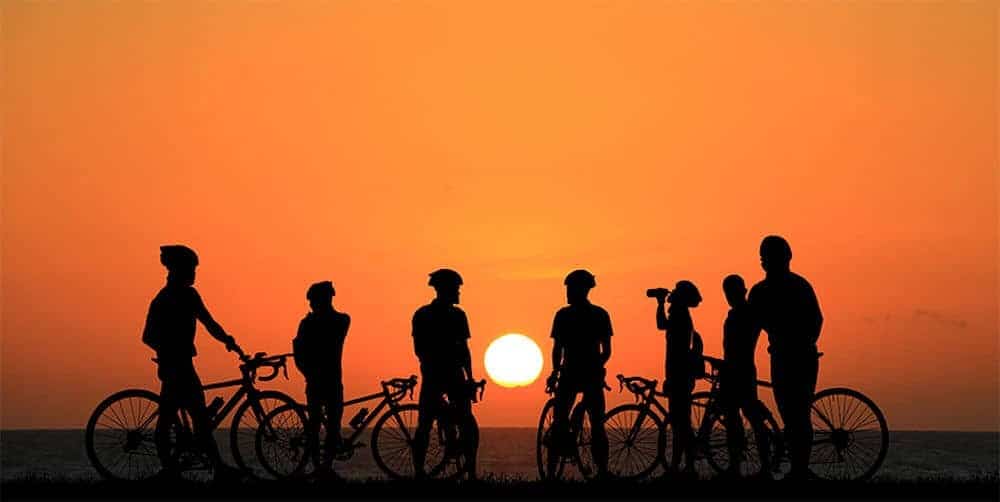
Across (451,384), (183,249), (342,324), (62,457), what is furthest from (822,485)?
(62,457)

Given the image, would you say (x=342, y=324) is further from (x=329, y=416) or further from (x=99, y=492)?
(x=99, y=492)

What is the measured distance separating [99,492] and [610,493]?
5.82 m

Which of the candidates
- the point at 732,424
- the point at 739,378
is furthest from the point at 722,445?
the point at 739,378

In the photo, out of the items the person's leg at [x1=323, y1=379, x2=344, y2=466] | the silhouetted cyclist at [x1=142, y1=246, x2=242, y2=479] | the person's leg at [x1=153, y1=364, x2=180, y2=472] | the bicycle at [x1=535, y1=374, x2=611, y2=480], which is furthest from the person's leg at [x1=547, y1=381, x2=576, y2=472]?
the person's leg at [x1=153, y1=364, x2=180, y2=472]

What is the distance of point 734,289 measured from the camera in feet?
58.4

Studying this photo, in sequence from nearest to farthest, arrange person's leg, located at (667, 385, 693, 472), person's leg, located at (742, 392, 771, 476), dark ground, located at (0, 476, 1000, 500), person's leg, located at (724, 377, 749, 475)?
dark ground, located at (0, 476, 1000, 500) < person's leg, located at (742, 392, 771, 476) < person's leg, located at (667, 385, 693, 472) < person's leg, located at (724, 377, 749, 475)

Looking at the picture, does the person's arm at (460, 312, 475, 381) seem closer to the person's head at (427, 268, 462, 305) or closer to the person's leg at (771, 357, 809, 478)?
the person's head at (427, 268, 462, 305)

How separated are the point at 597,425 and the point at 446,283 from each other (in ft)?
8.66

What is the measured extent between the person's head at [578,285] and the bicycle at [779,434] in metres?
1.84

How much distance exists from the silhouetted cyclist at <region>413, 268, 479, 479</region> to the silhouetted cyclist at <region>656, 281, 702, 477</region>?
258cm

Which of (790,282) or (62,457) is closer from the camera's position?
(790,282)

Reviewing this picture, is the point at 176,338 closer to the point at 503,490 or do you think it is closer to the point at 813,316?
the point at 503,490

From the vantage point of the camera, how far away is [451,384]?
58.2ft

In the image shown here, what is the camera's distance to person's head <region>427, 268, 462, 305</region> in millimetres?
17438
